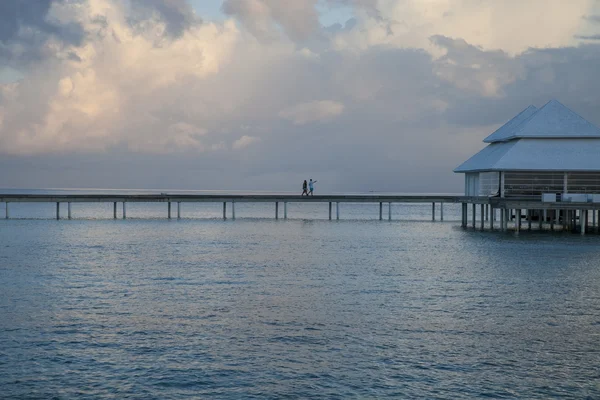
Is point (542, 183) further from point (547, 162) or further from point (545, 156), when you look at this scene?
point (545, 156)

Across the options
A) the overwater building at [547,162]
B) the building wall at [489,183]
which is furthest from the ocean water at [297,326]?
the building wall at [489,183]

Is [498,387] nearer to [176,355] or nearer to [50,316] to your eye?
[176,355]

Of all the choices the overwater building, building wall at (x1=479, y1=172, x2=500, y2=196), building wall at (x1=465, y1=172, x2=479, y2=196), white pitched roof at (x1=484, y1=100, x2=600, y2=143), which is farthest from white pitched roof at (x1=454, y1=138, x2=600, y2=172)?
building wall at (x1=465, y1=172, x2=479, y2=196)

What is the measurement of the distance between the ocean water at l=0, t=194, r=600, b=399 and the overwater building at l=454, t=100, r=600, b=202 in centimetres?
1520

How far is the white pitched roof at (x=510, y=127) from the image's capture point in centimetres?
5408

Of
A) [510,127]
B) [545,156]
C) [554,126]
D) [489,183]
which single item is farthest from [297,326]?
[510,127]

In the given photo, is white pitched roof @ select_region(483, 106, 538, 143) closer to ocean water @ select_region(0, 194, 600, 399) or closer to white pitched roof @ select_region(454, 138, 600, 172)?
white pitched roof @ select_region(454, 138, 600, 172)

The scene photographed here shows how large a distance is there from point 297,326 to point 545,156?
36.0 meters

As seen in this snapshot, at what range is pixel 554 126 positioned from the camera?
50438 millimetres

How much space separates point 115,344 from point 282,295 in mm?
7072

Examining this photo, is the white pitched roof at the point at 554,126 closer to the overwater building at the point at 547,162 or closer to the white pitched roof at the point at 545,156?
the overwater building at the point at 547,162

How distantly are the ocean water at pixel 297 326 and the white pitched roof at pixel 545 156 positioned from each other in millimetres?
15330

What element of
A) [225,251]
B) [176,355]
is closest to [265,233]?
[225,251]

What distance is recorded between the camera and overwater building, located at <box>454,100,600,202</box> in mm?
46625
